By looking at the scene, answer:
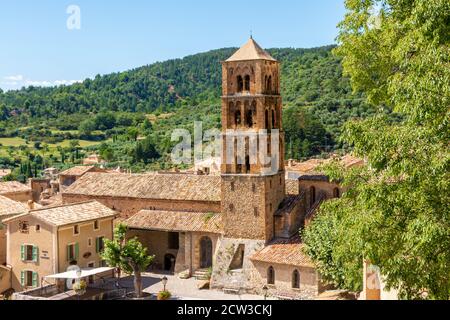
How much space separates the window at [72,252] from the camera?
119 feet

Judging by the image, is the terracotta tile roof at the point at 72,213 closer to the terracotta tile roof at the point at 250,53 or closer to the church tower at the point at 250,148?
the church tower at the point at 250,148

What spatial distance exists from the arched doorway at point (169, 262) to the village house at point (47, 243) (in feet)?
16.0

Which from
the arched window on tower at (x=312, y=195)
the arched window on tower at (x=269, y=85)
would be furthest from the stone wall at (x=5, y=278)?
the arched window on tower at (x=269, y=85)

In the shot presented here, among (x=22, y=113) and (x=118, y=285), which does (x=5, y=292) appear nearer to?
(x=118, y=285)

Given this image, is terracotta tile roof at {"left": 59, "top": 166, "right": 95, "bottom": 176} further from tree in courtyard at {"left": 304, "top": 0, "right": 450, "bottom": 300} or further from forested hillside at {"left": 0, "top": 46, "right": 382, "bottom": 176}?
tree in courtyard at {"left": 304, "top": 0, "right": 450, "bottom": 300}

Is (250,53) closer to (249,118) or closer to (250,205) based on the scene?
(249,118)

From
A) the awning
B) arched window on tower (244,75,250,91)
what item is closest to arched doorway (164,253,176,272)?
the awning

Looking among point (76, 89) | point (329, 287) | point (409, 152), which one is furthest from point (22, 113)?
point (409, 152)

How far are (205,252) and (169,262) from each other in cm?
356

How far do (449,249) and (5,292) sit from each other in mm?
30526

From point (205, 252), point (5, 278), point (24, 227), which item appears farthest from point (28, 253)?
point (205, 252)

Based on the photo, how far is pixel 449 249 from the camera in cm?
1291

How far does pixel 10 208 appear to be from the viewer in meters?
42.8

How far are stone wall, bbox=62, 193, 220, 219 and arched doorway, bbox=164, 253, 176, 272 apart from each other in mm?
3194
